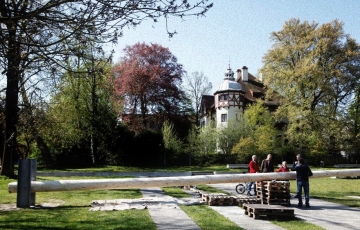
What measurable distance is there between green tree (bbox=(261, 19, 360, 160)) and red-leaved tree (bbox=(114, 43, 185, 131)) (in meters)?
12.1

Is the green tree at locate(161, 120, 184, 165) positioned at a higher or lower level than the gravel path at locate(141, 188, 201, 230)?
higher

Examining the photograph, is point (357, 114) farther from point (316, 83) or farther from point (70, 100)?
point (70, 100)

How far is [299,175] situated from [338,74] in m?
32.9

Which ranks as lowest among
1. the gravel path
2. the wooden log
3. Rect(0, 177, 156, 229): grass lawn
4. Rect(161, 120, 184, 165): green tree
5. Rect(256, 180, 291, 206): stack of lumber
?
the gravel path

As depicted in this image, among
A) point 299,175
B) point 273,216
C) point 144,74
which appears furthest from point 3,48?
point 144,74

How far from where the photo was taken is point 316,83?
4338 cm

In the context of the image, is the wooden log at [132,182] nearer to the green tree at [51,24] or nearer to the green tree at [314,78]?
the green tree at [51,24]

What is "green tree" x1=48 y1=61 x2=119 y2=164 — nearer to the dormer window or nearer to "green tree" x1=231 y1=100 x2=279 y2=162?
"green tree" x1=231 y1=100 x2=279 y2=162

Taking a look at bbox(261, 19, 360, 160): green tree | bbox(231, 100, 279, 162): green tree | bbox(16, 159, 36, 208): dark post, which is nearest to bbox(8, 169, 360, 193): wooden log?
bbox(16, 159, 36, 208): dark post

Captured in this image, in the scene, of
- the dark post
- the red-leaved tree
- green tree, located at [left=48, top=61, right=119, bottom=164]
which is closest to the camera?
the dark post

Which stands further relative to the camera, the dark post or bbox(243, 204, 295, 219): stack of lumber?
the dark post

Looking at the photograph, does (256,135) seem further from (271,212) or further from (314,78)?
(271,212)

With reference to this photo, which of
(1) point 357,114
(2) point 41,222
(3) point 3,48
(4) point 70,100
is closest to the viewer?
(3) point 3,48

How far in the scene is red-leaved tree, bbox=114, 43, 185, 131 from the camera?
138ft
